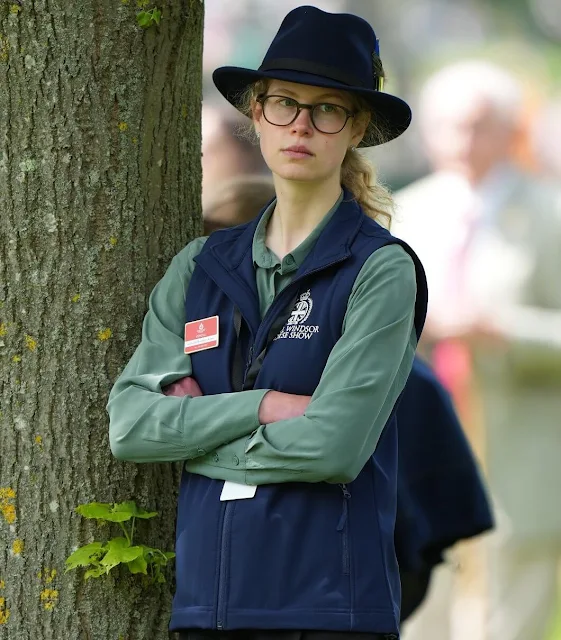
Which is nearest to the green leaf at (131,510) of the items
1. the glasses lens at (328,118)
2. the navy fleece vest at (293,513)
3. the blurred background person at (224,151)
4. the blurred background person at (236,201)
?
the navy fleece vest at (293,513)

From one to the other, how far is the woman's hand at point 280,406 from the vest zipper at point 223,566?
0.18m

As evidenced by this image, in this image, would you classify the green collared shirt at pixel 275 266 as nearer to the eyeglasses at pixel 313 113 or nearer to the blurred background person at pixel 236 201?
the eyeglasses at pixel 313 113

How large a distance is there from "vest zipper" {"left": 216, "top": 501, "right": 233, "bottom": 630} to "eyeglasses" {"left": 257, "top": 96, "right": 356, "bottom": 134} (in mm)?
765

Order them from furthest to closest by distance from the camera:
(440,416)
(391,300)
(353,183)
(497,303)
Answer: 1. (497,303)
2. (440,416)
3. (353,183)
4. (391,300)

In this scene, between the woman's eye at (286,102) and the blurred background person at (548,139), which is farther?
the blurred background person at (548,139)

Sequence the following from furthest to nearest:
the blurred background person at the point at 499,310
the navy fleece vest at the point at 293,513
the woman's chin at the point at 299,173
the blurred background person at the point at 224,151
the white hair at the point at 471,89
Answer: the white hair at the point at 471,89
the blurred background person at the point at 499,310
the blurred background person at the point at 224,151
the woman's chin at the point at 299,173
the navy fleece vest at the point at 293,513

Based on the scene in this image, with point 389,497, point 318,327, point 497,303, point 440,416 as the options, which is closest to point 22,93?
point 318,327

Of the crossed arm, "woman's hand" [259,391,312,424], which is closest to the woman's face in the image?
the crossed arm

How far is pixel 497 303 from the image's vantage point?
4883 millimetres

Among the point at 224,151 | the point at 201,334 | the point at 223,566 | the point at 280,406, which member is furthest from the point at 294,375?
the point at 224,151

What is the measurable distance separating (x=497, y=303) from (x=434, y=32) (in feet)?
3.76

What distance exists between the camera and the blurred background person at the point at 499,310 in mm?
4898

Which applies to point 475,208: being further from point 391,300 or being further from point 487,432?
point 391,300

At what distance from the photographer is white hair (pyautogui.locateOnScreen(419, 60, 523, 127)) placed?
16.5 feet
